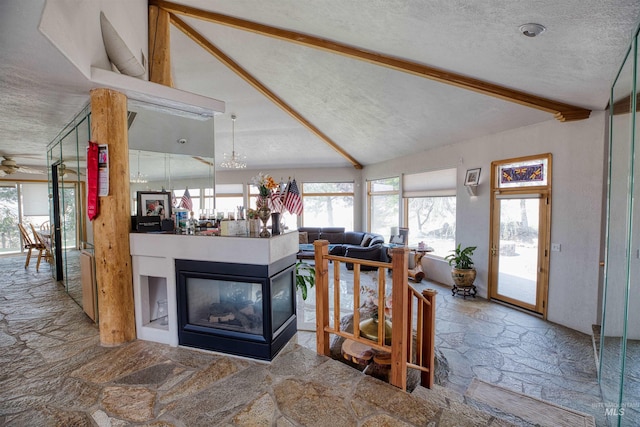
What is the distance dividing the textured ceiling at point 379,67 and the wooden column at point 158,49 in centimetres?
48

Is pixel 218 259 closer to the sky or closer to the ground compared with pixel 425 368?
closer to the sky

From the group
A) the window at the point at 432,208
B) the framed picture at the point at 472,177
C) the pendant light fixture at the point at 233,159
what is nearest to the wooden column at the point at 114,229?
the pendant light fixture at the point at 233,159

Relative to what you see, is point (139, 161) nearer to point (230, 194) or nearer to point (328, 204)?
point (328, 204)

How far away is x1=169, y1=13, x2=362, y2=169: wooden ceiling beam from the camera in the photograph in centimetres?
436

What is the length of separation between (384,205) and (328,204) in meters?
2.06

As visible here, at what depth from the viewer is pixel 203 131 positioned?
3.97m

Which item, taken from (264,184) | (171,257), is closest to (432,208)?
(264,184)

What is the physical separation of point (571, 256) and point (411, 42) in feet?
11.5

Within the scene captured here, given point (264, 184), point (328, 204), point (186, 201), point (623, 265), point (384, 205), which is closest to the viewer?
point (623, 265)

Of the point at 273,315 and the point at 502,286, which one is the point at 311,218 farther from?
the point at 273,315

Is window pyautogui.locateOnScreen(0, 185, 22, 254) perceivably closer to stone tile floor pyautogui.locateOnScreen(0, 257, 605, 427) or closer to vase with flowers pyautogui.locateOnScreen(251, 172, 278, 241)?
stone tile floor pyautogui.locateOnScreen(0, 257, 605, 427)

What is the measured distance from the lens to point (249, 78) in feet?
18.9

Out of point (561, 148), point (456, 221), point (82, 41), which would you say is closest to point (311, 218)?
point (456, 221)

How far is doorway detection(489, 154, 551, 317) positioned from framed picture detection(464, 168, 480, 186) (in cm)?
29
